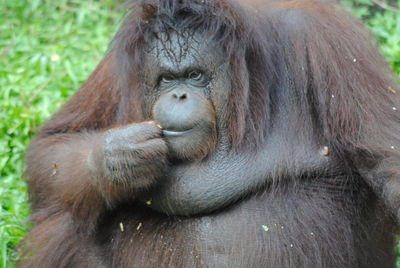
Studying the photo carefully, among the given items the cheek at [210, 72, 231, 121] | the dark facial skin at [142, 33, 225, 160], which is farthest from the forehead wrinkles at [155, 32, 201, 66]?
the cheek at [210, 72, 231, 121]

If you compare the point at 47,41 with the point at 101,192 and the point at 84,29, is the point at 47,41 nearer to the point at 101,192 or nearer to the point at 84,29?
the point at 84,29

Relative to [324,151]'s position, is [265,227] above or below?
below

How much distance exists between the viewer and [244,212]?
4.27m

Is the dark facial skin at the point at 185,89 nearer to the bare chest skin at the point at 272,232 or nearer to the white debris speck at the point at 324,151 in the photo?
the bare chest skin at the point at 272,232

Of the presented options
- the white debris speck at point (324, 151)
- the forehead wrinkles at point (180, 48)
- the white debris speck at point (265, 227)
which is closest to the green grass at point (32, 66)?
the forehead wrinkles at point (180, 48)

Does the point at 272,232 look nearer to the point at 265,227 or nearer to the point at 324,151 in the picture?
the point at 265,227

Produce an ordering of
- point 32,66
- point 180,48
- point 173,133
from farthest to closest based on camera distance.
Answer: point 32,66 < point 180,48 < point 173,133

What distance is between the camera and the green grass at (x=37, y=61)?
225 inches

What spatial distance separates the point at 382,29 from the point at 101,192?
3436 mm

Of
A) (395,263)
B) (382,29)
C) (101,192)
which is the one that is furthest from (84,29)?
(395,263)

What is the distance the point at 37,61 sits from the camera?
6883 millimetres

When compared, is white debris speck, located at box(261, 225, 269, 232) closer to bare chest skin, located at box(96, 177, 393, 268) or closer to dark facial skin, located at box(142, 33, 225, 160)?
bare chest skin, located at box(96, 177, 393, 268)

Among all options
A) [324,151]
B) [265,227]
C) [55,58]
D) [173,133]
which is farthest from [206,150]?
[55,58]

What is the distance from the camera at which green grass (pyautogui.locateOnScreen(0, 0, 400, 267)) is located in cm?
570
